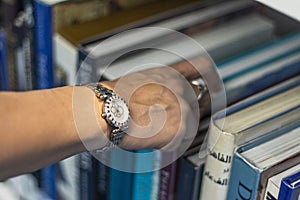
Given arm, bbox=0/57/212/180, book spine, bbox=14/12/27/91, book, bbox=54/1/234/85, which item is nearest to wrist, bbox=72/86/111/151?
arm, bbox=0/57/212/180

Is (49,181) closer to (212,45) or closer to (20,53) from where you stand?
(20,53)

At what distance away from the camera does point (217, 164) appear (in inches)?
22.0

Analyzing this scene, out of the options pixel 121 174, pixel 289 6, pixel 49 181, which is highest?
pixel 289 6

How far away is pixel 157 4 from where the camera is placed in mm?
752

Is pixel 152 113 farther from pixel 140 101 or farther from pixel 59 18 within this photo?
pixel 59 18

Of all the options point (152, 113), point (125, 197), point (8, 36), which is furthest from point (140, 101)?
point (8, 36)

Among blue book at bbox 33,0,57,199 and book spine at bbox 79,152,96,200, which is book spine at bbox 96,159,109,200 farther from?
blue book at bbox 33,0,57,199

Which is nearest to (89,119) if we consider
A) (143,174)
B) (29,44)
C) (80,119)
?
(80,119)

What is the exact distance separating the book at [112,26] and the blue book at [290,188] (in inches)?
9.7

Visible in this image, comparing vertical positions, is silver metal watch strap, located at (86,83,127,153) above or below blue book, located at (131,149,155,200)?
above

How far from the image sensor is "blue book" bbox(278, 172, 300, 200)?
0.48 m

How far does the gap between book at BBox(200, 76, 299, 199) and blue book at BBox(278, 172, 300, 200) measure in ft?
0.20

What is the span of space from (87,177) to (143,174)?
11cm

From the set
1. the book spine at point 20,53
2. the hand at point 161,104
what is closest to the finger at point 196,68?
the hand at point 161,104
